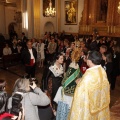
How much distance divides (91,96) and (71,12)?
17.5 meters

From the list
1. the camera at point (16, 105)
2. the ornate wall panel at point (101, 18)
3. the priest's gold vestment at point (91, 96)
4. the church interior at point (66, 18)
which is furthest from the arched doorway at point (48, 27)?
the camera at point (16, 105)

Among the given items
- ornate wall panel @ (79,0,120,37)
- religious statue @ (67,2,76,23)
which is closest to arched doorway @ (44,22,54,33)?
religious statue @ (67,2,76,23)

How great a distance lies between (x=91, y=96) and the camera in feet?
11.0

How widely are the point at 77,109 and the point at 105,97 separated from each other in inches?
19.8

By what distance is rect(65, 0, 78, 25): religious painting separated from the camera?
65.2ft

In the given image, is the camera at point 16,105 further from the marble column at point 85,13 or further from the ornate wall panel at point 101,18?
the marble column at point 85,13

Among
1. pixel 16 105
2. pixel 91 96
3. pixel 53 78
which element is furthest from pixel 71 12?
pixel 16 105

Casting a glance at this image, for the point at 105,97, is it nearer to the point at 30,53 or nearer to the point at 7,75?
the point at 30,53

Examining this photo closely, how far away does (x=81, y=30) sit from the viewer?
19344mm

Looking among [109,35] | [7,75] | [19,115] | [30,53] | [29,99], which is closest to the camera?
[19,115]

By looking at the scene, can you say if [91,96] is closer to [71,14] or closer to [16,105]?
[16,105]

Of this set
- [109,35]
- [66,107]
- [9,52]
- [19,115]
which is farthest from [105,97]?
[109,35]

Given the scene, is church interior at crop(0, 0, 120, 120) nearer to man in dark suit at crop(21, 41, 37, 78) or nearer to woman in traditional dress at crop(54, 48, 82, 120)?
man in dark suit at crop(21, 41, 37, 78)

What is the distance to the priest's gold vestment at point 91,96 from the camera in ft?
10.8
